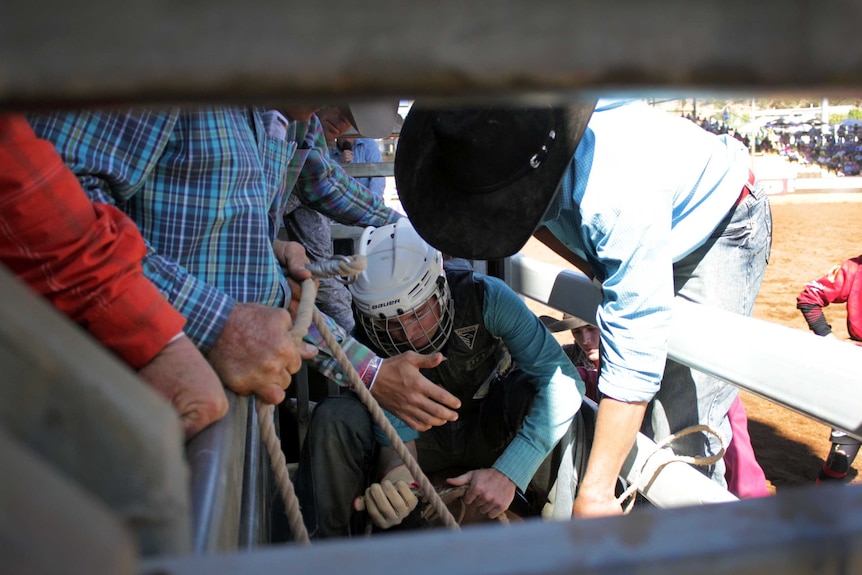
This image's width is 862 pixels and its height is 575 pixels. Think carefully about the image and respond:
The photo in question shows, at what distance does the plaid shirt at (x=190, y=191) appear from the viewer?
1.34m

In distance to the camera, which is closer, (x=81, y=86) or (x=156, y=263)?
(x=81, y=86)

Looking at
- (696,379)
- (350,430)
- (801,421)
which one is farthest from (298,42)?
(801,421)

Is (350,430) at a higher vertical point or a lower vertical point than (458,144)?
lower

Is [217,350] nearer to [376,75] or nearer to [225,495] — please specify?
[225,495]

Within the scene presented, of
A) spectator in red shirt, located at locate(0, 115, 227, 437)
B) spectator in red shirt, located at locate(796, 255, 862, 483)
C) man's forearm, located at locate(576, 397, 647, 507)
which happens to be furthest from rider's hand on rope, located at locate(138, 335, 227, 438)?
spectator in red shirt, located at locate(796, 255, 862, 483)

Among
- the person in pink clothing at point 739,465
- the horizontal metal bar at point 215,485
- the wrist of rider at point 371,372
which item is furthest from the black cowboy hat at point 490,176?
the person in pink clothing at point 739,465

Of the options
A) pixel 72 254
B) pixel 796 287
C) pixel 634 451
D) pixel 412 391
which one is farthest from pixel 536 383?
pixel 796 287

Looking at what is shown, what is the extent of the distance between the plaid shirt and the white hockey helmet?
811mm

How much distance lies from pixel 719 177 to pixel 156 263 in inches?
76.3

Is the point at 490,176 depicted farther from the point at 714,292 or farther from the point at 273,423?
the point at 714,292

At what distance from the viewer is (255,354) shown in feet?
4.33

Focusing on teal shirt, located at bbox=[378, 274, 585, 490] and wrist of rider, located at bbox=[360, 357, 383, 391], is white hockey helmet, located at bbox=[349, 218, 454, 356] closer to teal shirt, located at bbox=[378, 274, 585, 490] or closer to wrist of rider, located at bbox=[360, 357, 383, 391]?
teal shirt, located at bbox=[378, 274, 585, 490]

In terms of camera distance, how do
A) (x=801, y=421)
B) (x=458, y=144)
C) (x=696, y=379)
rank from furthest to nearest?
(x=801, y=421) → (x=696, y=379) → (x=458, y=144)

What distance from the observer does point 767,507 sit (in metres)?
0.45
